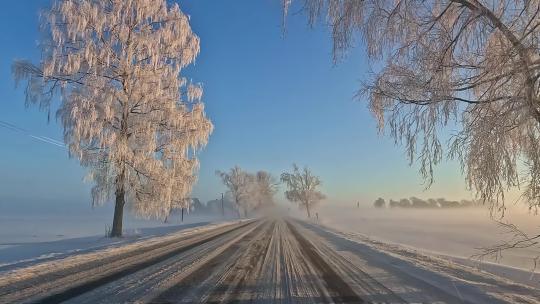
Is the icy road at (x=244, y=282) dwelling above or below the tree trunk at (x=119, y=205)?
below

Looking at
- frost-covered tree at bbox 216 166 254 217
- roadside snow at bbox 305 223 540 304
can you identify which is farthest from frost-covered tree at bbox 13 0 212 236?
frost-covered tree at bbox 216 166 254 217

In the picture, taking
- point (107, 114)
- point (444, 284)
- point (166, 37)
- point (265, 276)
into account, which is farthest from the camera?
point (166, 37)

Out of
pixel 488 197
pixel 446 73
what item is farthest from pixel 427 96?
pixel 488 197

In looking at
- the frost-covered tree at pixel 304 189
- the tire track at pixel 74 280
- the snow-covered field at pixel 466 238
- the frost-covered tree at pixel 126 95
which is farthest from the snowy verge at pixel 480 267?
the frost-covered tree at pixel 304 189

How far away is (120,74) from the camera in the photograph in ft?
62.3

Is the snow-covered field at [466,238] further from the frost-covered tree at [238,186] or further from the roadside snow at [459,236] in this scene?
the frost-covered tree at [238,186]

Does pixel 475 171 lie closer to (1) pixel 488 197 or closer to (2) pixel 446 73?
(1) pixel 488 197

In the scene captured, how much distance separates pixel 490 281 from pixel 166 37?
55.2 feet

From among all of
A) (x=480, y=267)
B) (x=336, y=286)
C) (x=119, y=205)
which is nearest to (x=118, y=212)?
(x=119, y=205)

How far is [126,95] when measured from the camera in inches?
747

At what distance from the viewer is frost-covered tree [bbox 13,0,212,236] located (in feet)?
58.7

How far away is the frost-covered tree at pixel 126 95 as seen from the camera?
17.9 meters

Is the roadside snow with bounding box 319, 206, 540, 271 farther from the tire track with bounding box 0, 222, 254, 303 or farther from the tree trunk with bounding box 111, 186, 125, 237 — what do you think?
the tree trunk with bounding box 111, 186, 125, 237

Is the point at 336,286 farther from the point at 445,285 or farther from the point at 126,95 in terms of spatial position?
the point at 126,95
